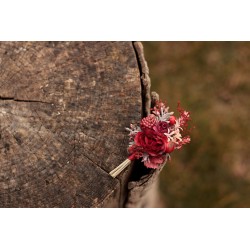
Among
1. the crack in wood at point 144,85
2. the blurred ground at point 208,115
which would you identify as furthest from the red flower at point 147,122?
the blurred ground at point 208,115

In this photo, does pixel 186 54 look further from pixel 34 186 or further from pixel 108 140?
pixel 34 186

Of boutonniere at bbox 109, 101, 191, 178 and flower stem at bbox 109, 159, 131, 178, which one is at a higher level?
boutonniere at bbox 109, 101, 191, 178

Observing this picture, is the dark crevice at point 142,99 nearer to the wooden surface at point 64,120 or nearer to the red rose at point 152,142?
the wooden surface at point 64,120

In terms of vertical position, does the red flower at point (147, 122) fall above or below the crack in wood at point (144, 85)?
below

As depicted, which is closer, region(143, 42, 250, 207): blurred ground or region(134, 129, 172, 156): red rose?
region(134, 129, 172, 156): red rose

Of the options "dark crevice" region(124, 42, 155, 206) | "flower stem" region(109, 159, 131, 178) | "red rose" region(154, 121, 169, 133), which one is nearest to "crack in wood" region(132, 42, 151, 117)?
"dark crevice" region(124, 42, 155, 206)

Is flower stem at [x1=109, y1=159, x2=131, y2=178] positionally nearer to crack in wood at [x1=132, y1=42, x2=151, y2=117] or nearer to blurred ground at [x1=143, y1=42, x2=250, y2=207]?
crack in wood at [x1=132, y1=42, x2=151, y2=117]

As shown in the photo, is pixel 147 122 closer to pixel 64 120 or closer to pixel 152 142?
pixel 152 142
